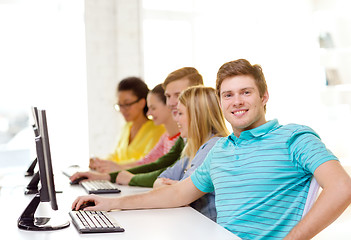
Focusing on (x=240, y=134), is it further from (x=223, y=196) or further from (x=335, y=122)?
(x=335, y=122)

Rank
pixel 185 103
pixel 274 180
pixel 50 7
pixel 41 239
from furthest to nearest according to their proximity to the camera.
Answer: pixel 50 7, pixel 185 103, pixel 274 180, pixel 41 239

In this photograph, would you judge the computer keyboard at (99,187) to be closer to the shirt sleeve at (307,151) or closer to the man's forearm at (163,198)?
the man's forearm at (163,198)

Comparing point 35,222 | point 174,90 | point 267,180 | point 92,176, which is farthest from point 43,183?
point 174,90

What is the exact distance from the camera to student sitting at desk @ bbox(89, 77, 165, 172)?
12.1ft

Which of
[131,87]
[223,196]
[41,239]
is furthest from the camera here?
[131,87]

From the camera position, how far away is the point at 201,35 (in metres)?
5.73

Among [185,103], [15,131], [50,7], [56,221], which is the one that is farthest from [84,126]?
[56,221]

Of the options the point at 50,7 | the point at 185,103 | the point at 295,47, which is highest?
the point at 50,7

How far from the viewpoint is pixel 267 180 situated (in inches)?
64.5

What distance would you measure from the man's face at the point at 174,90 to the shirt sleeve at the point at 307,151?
1.24 m

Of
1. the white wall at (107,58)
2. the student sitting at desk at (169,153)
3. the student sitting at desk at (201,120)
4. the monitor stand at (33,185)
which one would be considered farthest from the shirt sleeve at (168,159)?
the white wall at (107,58)

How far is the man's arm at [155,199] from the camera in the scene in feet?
6.05

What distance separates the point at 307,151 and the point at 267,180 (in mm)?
199

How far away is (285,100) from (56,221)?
186 inches
